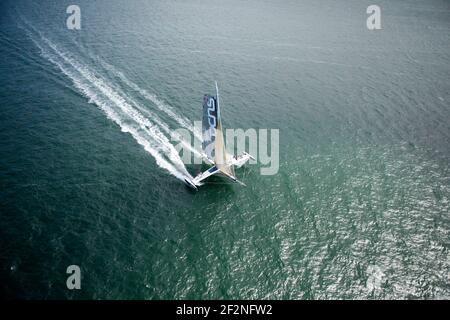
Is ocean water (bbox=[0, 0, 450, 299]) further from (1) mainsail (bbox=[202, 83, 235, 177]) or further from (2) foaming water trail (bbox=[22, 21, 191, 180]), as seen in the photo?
(1) mainsail (bbox=[202, 83, 235, 177])

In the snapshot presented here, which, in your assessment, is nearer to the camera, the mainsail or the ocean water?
the ocean water

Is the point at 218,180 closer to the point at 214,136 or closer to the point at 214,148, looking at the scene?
the point at 214,148

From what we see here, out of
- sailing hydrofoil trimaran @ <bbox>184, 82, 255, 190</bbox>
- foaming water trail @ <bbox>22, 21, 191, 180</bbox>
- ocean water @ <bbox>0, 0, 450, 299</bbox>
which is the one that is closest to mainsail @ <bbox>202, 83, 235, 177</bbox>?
sailing hydrofoil trimaran @ <bbox>184, 82, 255, 190</bbox>

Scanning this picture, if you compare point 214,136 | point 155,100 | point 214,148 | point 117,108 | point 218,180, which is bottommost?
point 218,180

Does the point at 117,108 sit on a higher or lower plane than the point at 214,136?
higher

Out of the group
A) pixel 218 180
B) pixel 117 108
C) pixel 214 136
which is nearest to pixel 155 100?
pixel 117 108

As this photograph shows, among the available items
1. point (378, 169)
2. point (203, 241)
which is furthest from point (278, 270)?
point (378, 169)

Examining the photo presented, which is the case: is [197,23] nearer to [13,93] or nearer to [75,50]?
[75,50]
